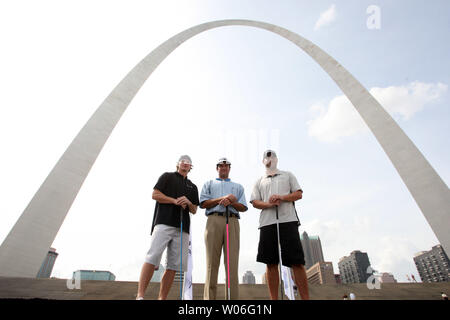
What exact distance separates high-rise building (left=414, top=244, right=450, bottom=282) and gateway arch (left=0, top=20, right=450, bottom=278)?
113 metres

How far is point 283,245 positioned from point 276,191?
2.21 feet

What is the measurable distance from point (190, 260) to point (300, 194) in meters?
1.78

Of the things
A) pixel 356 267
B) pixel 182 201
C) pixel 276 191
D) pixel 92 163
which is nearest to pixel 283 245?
pixel 276 191

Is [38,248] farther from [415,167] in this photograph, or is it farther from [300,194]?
[415,167]

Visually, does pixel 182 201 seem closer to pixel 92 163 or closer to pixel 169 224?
pixel 169 224

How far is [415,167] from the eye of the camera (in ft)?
28.2

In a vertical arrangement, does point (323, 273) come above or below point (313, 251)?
below

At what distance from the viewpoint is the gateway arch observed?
684 cm

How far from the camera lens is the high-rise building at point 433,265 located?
92000mm

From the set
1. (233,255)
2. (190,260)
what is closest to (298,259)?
(233,255)

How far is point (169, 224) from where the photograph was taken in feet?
9.30

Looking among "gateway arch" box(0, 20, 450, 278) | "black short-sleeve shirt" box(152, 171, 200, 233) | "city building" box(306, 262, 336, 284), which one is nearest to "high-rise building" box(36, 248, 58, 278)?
"city building" box(306, 262, 336, 284)

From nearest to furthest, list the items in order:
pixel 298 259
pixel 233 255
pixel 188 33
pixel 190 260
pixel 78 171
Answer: pixel 298 259
pixel 233 255
pixel 190 260
pixel 78 171
pixel 188 33

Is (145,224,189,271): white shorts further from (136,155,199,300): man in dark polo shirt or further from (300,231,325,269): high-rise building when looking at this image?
(300,231,325,269): high-rise building
